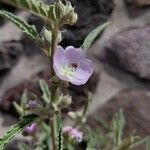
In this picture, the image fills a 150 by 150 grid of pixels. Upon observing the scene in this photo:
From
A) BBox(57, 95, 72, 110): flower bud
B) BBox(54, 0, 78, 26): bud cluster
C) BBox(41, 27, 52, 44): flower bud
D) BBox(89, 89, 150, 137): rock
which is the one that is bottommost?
BBox(89, 89, 150, 137): rock

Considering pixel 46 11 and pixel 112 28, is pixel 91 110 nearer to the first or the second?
pixel 112 28

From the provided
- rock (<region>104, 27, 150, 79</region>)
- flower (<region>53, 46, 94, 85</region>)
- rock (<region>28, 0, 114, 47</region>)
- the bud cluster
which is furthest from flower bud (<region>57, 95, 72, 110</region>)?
rock (<region>104, 27, 150, 79</region>)

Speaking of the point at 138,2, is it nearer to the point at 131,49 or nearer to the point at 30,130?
the point at 131,49

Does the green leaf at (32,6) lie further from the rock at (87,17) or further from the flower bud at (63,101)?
the rock at (87,17)

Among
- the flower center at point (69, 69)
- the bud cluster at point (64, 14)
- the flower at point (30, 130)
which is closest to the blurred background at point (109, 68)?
the flower at point (30, 130)

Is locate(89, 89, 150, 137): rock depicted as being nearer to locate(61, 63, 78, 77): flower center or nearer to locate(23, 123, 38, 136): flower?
locate(23, 123, 38, 136): flower

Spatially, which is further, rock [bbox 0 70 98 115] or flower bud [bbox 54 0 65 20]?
rock [bbox 0 70 98 115]

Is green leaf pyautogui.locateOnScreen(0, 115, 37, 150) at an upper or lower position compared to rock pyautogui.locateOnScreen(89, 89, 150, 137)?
upper

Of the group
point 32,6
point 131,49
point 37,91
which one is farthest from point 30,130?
point 32,6
